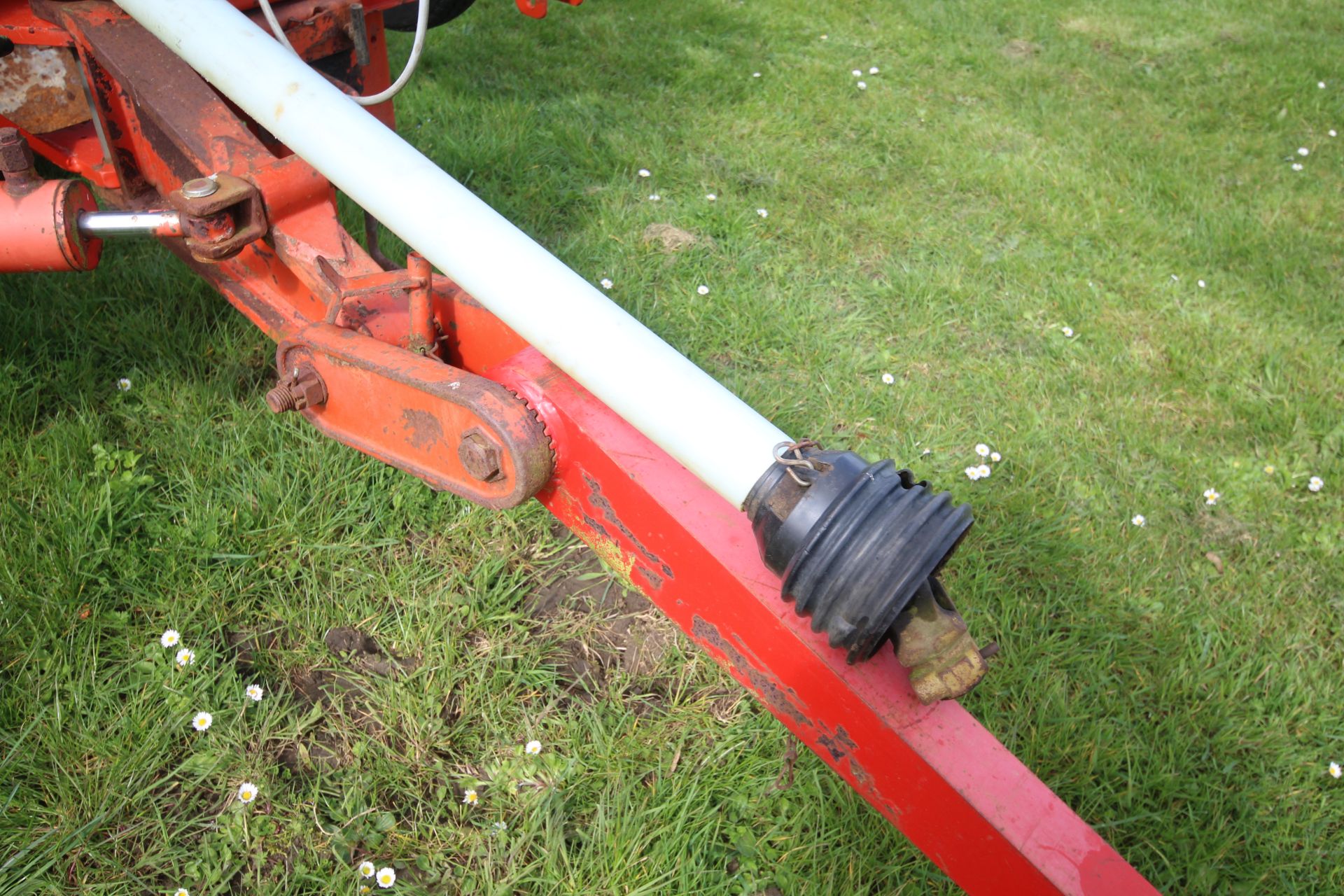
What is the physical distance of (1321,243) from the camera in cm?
361

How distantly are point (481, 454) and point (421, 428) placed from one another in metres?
0.16

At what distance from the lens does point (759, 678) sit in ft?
4.24

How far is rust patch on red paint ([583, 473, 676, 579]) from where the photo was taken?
135 centimetres

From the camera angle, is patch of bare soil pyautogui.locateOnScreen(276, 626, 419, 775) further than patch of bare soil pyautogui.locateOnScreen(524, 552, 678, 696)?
No

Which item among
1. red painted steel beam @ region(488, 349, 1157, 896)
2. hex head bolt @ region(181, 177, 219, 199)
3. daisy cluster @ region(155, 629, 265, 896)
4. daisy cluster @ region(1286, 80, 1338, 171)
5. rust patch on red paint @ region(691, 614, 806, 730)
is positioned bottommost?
daisy cluster @ region(155, 629, 265, 896)

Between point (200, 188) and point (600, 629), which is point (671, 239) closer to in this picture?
point (600, 629)

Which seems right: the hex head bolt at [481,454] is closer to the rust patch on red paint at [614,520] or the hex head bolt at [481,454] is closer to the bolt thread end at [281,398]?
the rust patch on red paint at [614,520]

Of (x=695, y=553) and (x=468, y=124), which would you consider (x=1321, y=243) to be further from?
(x=695, y=553)

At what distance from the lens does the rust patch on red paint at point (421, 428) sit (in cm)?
138

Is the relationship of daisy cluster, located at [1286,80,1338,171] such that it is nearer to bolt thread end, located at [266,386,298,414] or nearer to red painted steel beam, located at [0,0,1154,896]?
red painted steel beam, located at [0,0,1154,896]

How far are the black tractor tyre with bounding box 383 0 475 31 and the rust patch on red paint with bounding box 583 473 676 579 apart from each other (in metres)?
1.54

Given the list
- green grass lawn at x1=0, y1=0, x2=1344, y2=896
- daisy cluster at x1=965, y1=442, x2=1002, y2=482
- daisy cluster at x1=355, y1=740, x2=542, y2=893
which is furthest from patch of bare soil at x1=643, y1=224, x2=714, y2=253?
daisy cluster at x1=355, y1=740, x2=542, y2=893

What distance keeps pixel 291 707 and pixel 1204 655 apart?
2.02 m

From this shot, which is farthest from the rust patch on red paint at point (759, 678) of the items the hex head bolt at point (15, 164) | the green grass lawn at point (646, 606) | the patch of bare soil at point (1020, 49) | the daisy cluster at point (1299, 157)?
the patch of bare soil at point (1020, 49)
